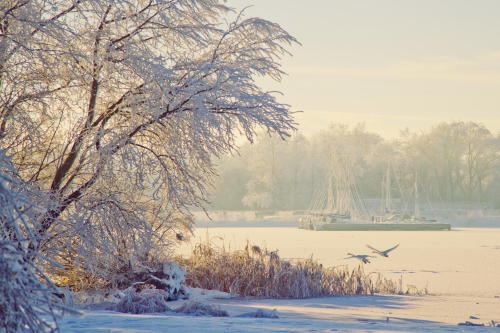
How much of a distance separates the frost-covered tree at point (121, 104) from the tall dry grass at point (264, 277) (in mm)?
1971

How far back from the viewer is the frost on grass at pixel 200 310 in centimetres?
905

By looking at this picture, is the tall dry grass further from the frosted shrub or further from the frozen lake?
the frosted shrub

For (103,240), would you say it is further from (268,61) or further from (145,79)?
(268,61)

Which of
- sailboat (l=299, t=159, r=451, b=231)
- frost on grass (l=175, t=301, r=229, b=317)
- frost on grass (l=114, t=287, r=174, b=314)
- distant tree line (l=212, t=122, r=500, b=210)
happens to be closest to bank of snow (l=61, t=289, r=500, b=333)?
frost on grass (l=175, t=301, r=229, b=317)

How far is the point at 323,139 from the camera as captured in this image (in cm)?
8144

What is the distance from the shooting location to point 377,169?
73000mm

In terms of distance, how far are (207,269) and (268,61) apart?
13.9 ft

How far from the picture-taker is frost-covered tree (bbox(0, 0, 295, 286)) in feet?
33.2

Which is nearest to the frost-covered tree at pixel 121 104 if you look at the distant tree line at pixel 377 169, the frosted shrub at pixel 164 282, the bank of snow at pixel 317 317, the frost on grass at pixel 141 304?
the frosted shrub at pixel 164 282

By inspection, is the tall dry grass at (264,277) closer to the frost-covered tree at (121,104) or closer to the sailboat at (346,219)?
the frost-covered tree at (121,104)

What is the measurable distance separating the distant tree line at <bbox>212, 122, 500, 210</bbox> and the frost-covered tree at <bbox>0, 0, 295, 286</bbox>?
56170 millimetres

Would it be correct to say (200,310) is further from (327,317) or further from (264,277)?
(264,277)

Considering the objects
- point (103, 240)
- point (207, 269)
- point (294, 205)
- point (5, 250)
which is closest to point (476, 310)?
point (207, 269)

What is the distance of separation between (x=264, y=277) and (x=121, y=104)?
423 cm
